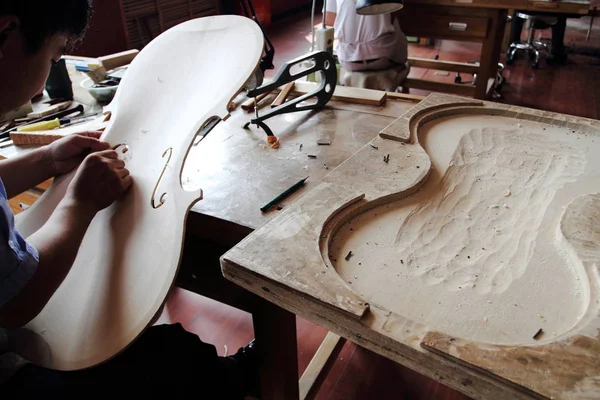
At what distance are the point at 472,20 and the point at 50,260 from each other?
319 cm

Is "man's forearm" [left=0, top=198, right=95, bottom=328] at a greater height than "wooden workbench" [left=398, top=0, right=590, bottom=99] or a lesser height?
lesser

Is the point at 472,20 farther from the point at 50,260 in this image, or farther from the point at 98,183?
the point at 50,260

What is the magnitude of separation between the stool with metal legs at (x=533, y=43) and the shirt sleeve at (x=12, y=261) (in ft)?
17.7

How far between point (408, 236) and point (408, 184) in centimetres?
17

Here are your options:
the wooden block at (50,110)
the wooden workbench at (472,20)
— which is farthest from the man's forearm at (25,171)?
the wooden workbench at (472,20)

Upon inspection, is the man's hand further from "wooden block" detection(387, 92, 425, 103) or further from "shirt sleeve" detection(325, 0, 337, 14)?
"shirt sleeve" detection(325, 0, 337, 14)

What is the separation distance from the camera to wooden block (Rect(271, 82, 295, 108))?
1660 mm

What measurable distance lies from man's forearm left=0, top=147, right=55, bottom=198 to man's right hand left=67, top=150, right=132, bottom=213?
8.0 inches

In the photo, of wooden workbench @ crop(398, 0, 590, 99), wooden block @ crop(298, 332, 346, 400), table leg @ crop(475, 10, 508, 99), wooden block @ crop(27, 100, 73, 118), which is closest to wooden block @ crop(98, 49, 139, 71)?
wooden block @ crop(27, 100, 73, 118)

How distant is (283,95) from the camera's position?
1.71m

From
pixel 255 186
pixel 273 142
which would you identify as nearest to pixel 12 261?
pixel 255 186

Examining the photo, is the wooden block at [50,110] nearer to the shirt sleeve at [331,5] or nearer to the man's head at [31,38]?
the man's head at [31,38]

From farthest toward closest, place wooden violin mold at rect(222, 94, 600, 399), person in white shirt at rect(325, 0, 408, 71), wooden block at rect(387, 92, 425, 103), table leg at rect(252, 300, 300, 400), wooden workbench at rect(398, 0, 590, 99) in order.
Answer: wooden workbench at rect(398, 0, 590, 99)
person in white shirt at rect(325, 0, 408, 71)
wooden block at rect(387, 92, 425, 103)
table leg at rect(252, 300, 300, 400)
wooden violin mold at rect(222, 94, 600, 399)

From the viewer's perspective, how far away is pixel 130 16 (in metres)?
4.90
